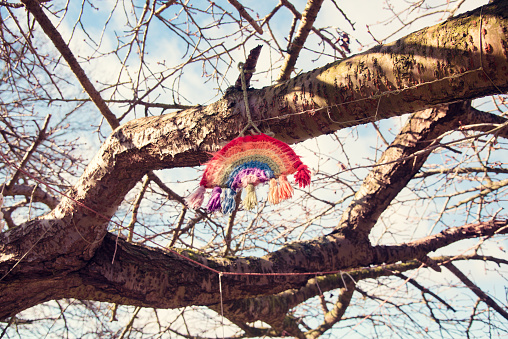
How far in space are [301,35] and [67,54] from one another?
1.42 meters

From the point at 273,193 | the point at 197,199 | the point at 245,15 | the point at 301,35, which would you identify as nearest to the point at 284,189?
the point at 273,193

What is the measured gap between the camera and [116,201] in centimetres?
201

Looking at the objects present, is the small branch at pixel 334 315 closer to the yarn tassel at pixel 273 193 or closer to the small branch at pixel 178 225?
the small branch at pixel 178 225

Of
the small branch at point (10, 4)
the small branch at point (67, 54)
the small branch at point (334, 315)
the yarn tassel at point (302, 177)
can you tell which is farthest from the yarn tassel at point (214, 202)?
the small branch at point (334, 315)

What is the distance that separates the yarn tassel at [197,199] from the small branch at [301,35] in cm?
135

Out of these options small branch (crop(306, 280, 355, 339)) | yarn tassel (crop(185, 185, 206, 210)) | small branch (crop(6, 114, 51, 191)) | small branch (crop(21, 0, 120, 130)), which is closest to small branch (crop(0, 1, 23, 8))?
small branch (crop(21, 0, 120, 130))

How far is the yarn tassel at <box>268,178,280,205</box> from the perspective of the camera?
1.41 m

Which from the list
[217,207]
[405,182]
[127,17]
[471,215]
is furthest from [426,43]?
[471,215]

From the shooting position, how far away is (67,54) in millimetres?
2059

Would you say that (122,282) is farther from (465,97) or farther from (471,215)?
(471,215)

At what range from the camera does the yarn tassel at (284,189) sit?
4.61 feet

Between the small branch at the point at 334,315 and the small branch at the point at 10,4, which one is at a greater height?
the small branch at the point at 10,4

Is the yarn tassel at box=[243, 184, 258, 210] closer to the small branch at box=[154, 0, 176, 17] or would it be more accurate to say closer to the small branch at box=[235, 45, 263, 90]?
the small branch at box=[235, 45, 263, 90]

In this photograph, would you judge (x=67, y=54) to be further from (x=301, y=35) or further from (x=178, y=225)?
(x=178, y=225)
